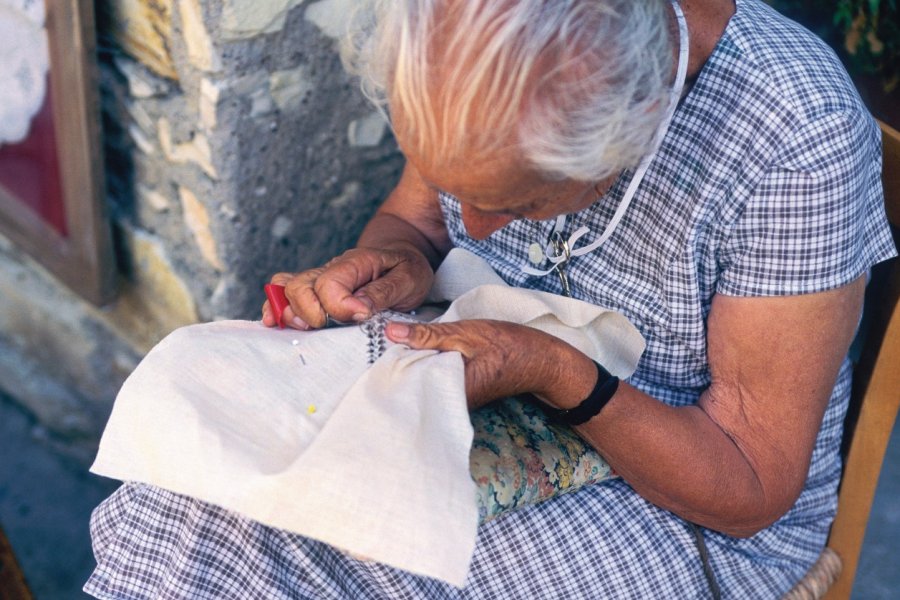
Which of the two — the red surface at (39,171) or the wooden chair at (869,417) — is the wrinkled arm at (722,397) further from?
the red surface at (39,171)

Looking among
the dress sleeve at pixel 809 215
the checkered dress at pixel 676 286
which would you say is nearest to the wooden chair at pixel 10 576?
the checkered dress at pixel 676 286

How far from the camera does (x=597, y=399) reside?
1226 mm

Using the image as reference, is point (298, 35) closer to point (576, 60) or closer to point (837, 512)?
point (576, 60)

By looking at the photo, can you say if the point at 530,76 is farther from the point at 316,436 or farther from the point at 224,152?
the point at 224,152

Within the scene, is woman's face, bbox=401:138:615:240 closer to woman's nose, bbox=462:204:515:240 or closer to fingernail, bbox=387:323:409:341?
woman's nose, bbox=462:204:515:240

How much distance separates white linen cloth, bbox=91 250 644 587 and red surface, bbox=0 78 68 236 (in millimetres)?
1006

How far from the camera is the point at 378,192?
2.05 meters

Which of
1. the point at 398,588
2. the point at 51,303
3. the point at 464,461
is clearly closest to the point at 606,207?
the point at 464,461

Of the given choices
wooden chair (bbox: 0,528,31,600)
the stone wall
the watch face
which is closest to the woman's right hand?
the stone wall

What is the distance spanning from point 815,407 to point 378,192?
3.63ft

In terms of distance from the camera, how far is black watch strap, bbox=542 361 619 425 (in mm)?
1225

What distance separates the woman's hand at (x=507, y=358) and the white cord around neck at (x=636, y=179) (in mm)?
214

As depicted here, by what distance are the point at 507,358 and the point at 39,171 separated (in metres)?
1.40

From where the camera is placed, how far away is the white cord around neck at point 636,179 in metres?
1.17
